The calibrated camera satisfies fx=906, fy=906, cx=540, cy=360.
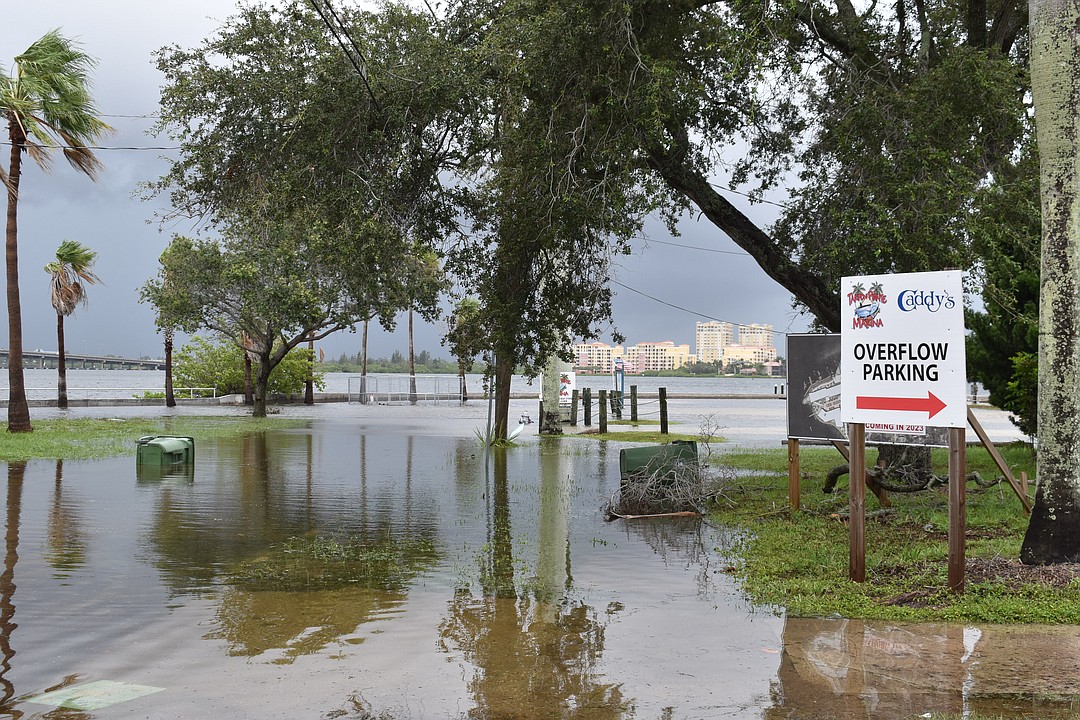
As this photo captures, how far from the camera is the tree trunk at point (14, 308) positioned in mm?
23312

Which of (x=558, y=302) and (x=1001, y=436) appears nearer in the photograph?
(x=558, y=302)

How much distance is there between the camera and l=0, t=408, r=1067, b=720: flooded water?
5020mm

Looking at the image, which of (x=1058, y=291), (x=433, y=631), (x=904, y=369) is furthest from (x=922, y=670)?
(x=1058, y=291)

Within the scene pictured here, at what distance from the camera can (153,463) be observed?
664 inches

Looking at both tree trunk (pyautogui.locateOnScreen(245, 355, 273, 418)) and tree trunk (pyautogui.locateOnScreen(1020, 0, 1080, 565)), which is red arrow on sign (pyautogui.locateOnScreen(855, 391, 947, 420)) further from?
tree trunk (pyautogui.locateOnScreen(245, 355, 273, 418))

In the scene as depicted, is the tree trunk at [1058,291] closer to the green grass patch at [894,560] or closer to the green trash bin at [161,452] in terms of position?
the green grass patch at [894,560]

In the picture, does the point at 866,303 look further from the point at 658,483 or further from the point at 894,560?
the point at 658,483

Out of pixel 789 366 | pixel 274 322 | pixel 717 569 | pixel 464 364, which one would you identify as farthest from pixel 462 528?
pixel 274 322

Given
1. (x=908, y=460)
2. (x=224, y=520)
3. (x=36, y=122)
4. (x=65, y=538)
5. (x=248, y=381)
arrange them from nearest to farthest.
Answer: (x=65, y=538) < (x=224, y=520) < (x=908, y=460) < (x=36, y=122) < (x=248, y=381)

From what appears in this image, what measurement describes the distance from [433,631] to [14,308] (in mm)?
22152

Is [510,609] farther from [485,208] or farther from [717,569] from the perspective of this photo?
[485,208]

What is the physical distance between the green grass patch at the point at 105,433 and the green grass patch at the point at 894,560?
14.1 m

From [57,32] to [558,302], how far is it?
57.5 ft

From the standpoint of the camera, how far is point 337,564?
891 cm
